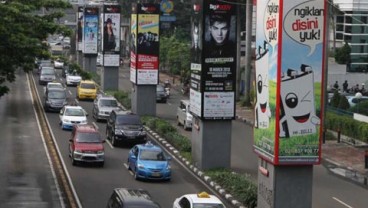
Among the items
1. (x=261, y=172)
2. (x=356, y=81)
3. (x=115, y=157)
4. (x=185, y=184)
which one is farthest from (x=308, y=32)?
(x=356, y=81)

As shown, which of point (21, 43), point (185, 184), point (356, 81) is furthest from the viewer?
point (356, 81)

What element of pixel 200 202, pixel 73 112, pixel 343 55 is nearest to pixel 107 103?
pixel 73 112

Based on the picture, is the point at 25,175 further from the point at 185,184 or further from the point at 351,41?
the point at 351,41

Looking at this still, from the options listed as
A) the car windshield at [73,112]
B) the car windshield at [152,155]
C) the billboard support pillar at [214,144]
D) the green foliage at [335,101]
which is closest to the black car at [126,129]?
the car windshield at [73,112]

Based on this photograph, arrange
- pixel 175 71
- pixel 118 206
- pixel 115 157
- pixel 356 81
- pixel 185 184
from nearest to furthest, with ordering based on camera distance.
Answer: pixel 118 206, pixel 185 184, pixel 115 157, pixel 356 81, pixel 175 71

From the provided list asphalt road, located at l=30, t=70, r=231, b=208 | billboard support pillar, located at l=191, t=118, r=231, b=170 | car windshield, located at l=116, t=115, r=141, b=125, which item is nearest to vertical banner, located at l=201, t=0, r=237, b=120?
billboard support pillar, located at l=191, t=118, r=231, b=170

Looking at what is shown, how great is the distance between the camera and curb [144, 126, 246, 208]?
31.1 meters

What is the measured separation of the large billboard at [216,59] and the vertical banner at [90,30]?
39.5 m

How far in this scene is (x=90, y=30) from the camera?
3123 inches

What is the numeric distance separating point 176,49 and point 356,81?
803 inches

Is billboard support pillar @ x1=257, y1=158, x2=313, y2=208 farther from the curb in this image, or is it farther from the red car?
the red car

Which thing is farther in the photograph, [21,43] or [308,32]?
[21,43]

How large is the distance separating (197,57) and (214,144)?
150 inches

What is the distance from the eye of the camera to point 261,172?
1011 inches
